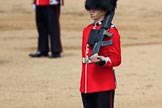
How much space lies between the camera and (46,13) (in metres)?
12.0

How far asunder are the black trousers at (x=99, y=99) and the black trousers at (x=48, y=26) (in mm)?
6260

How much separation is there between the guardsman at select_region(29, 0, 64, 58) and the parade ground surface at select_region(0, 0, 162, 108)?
0.90ft

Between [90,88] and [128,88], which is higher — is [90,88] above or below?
above

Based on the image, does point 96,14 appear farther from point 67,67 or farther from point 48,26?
point 48,26

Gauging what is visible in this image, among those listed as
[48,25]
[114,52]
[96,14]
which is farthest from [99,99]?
[48,25]

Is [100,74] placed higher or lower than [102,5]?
lower

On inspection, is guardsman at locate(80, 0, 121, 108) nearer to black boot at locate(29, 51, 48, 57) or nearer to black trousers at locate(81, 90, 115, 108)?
black trousers at locate(81, 90, 115, 108)

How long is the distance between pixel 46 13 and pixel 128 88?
331 cm

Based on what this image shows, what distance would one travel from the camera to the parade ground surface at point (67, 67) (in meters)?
8.45

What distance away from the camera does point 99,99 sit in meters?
5.71

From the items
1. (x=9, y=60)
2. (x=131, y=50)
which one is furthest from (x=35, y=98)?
(x=131, y=50)

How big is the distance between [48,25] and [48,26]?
29 millimetres

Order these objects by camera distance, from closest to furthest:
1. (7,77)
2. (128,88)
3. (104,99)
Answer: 1. (104,99)
2. (128,88)
3. (7,77)

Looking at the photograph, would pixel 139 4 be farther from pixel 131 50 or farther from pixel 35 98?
pixel 35 98
